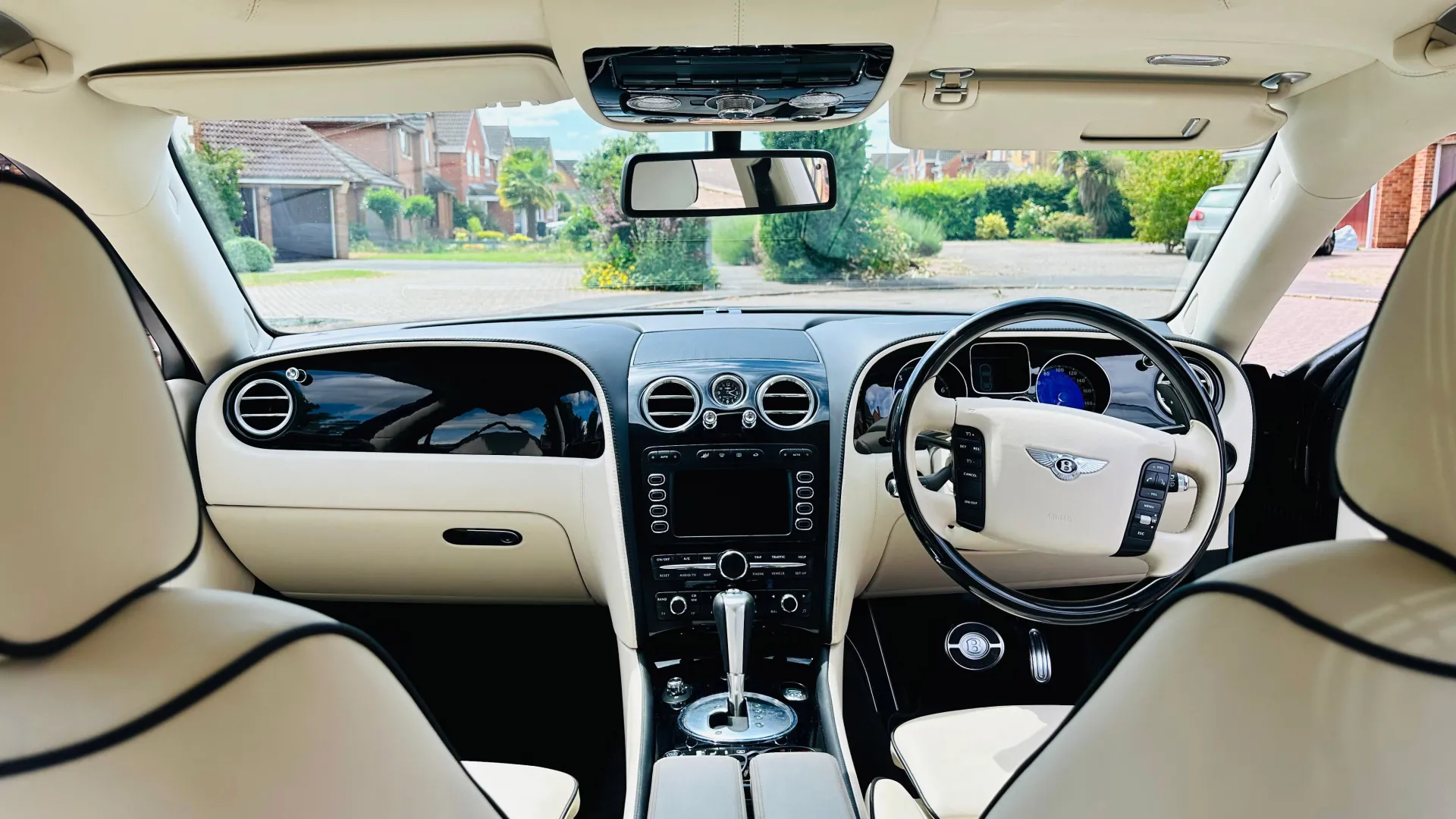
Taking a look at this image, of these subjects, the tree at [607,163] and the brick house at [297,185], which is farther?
the tree at [607,163]

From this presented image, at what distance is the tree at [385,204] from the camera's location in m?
3.44

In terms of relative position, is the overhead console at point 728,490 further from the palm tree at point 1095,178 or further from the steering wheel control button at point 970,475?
the palm tree at point 1095,178

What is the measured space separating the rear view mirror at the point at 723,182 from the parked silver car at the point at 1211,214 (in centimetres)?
136

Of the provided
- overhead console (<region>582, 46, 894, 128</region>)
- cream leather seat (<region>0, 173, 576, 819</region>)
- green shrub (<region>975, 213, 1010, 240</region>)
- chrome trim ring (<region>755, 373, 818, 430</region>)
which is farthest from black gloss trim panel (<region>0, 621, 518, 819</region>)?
green shrub (<region>975, 213, 1010, 240</region>)

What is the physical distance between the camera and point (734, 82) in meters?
2.08

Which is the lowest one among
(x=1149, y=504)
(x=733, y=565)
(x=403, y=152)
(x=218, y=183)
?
(x=733, y=565)

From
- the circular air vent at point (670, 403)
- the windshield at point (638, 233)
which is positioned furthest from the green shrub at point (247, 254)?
the circular air vent at point (670, 403)

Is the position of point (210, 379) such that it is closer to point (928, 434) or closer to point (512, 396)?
point (512, 396)

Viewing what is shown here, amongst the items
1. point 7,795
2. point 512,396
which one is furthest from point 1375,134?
A: point 7,795

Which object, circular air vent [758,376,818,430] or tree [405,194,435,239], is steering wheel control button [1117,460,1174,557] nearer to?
circular air vent [758,376,818,430]

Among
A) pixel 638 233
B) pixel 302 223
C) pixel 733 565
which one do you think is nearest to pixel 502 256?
pixel 638 233

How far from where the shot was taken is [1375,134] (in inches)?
96.5

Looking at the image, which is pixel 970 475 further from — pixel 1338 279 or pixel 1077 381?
pixel 1338 279

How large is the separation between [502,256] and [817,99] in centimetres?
181
